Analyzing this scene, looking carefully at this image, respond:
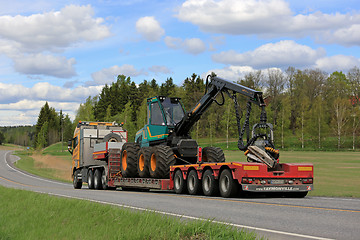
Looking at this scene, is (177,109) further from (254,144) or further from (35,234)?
(35,234)

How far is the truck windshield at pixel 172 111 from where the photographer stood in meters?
23.3

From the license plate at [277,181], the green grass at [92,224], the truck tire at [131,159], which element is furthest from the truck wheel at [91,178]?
the license plate at [277,181]

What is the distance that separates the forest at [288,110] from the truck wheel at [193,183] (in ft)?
172

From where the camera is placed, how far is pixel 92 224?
33.9ft

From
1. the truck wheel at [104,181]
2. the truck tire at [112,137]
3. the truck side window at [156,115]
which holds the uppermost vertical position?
the truck side window at [156,115]

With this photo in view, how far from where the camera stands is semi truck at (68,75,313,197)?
1762cm

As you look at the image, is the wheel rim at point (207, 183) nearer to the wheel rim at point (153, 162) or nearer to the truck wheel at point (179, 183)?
the truck wheel at point (179, 183)

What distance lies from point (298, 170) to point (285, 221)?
7.72m

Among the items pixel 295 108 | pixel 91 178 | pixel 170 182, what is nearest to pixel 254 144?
pixel 170 182

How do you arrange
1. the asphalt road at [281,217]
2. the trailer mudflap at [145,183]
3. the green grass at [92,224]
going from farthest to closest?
the trailer mudflap at [145,183] → the asphalt road at [281,217] → the green grass at [92,224]

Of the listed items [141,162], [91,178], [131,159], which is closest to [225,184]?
[141,162]

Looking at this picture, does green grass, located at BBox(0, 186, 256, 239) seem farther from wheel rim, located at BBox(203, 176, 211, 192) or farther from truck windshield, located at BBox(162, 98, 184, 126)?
truck windshield, located at BBox(162, 98, 184, 126)

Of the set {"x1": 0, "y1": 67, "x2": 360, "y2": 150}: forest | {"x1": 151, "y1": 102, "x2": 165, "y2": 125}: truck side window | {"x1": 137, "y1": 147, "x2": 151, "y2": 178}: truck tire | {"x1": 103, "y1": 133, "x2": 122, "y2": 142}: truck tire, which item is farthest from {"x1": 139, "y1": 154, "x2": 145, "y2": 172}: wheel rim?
{"x1": 0, "y1": 67, "x2": 360, "y2": 150}: forest

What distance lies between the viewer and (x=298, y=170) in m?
18.0
